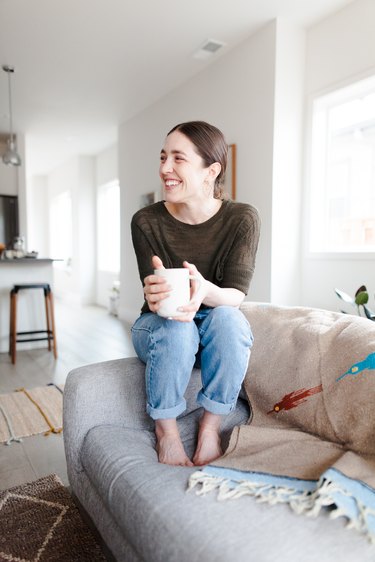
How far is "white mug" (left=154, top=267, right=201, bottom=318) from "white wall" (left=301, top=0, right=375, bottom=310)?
227cm

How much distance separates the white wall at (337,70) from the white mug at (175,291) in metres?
2.27

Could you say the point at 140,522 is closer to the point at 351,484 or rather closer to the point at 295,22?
the point at 351,484

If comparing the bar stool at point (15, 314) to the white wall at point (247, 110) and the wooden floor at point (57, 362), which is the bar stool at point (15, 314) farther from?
the white wall at point (247, 110)

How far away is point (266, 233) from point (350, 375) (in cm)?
234

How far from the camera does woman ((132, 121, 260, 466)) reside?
1119mm

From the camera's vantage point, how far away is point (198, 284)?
1096 millimetres

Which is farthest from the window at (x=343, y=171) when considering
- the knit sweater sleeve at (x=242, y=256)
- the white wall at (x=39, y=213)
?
the white wall at (x=39, y=213)

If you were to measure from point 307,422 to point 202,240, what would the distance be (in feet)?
2.07

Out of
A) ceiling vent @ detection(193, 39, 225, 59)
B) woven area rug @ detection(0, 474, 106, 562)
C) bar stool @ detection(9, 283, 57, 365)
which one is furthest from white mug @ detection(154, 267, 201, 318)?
ceiling vent @ detection(193, 39, 225, 59)

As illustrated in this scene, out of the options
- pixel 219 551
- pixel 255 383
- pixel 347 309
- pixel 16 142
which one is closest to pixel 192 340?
pixel 255 383

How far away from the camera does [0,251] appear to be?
439cm

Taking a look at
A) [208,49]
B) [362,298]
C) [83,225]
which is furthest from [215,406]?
[83,225]

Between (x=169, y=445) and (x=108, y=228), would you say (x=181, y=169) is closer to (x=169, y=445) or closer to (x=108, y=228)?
(x=169, y=445)

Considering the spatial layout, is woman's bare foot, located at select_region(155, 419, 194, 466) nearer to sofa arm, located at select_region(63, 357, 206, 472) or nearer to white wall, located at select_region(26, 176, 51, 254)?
sofa arm, located at select_region(63, 357, 206, 472)
